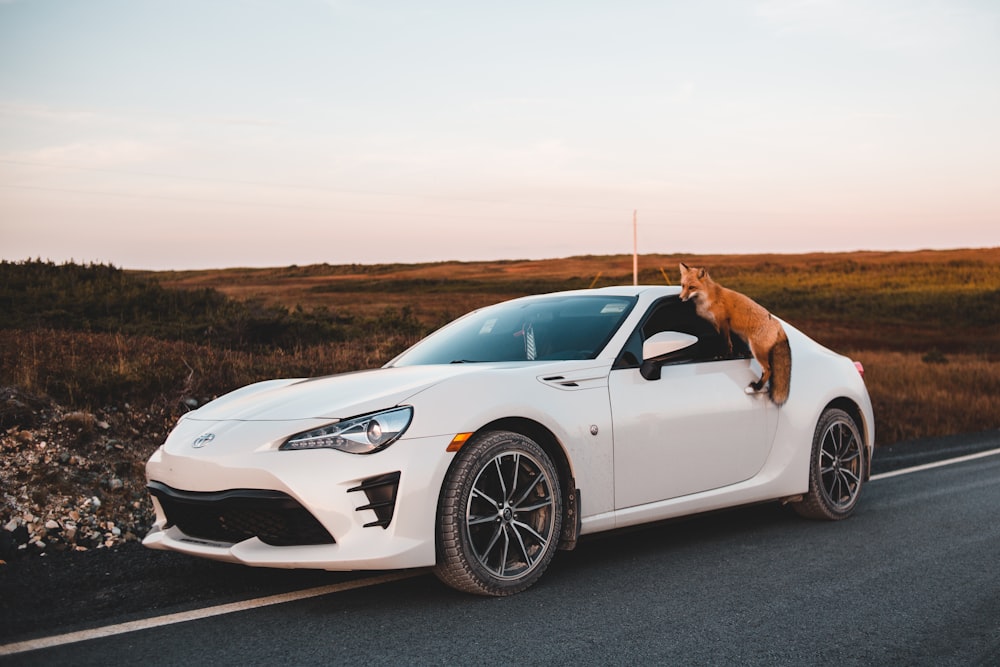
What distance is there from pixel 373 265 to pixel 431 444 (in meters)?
78.4

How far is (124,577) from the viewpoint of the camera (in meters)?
5.13

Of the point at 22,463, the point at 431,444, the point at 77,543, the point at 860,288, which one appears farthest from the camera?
the point at 860,288

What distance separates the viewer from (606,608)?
4.48 m

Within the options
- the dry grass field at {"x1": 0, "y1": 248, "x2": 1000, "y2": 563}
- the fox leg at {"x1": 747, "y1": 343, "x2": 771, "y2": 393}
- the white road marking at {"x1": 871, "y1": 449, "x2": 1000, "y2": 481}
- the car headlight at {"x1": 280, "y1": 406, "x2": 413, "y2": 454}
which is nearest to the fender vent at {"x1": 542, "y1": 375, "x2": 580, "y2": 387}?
the car headlight at {"x1": 280, "y1": 406, "x2": 413, "y2": 454}

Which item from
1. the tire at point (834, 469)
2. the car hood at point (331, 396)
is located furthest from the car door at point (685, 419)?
the car hood at point (331, 396)

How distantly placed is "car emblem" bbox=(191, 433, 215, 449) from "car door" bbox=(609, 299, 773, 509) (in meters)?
2.05

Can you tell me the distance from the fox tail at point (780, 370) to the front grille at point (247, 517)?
10.5ft

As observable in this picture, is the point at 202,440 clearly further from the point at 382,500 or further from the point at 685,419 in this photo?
the point at 685,419

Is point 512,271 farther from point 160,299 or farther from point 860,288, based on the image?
point 160,299

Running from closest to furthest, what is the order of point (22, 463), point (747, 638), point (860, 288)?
point (747, 638), point (22, 463), point (860, 288)

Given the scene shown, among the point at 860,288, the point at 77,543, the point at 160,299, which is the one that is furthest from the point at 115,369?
the point at 860,288

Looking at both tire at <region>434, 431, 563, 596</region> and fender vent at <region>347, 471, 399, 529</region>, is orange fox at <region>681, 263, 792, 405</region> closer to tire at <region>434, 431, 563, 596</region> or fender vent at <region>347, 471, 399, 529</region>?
tire at <region>434, 431, 563, 596</region>

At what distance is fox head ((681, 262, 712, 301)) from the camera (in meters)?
6.09

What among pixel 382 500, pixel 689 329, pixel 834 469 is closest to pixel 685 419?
pixel 689 329
